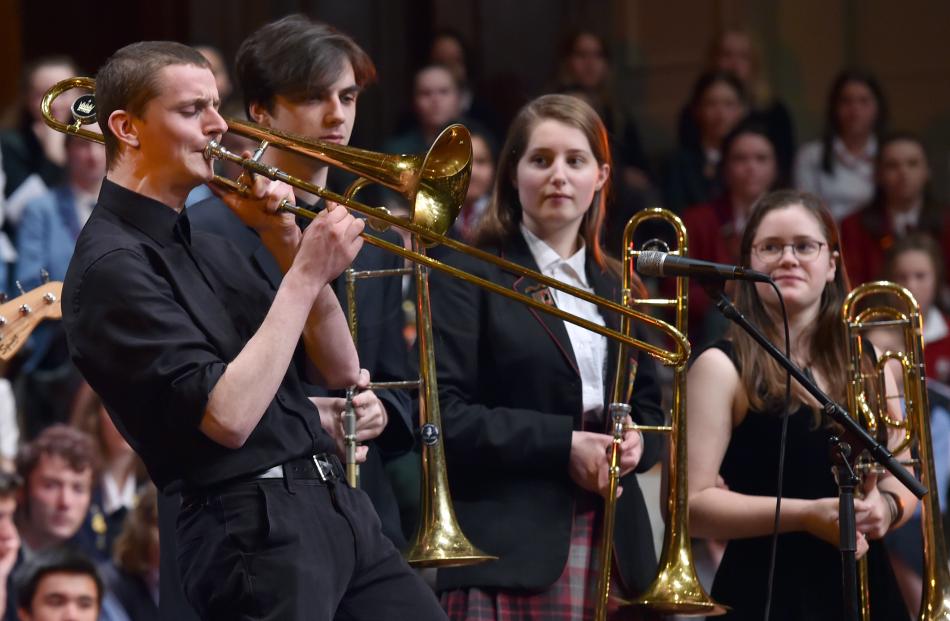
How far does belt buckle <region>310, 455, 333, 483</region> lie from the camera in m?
3.42

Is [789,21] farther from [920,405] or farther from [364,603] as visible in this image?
[364,603]

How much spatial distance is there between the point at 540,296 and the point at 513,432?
0.41 m

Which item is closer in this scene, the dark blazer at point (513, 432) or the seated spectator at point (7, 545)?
the dark blazer at point (513, 432)

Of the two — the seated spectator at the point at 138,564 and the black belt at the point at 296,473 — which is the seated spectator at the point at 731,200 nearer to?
the seated spectator at the point at 138,564

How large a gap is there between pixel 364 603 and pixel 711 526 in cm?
119

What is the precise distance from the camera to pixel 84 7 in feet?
34.6

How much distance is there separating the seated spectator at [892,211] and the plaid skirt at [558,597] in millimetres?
4257

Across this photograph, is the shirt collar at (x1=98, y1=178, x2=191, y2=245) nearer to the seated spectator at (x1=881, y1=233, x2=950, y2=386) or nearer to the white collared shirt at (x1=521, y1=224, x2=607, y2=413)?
the white collared shirt at (x1=521, y1=224, x2=607, y2=413)

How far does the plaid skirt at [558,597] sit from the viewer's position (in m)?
4.09

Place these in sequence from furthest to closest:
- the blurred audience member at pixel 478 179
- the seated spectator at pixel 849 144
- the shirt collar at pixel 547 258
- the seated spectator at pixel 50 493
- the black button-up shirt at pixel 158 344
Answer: the seated spectator at pixel 849 144
the blurred audience member at pixel 478 179
the seated spectator at pixel 50 493
the shirt collar at pixel 547 258
the black button-up shirt at pixel 158 344

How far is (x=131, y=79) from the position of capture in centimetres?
345

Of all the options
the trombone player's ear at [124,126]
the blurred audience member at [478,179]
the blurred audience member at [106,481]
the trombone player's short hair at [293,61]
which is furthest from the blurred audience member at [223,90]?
the trombone player's ear at [124,126]

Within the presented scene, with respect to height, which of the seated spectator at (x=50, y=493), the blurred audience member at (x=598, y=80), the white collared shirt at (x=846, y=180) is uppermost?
the blurred audience member at (x=598, y=80)

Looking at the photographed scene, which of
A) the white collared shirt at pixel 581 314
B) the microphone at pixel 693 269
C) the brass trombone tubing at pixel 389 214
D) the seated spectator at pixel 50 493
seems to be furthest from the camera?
the seated spectator at pixel 50 493
